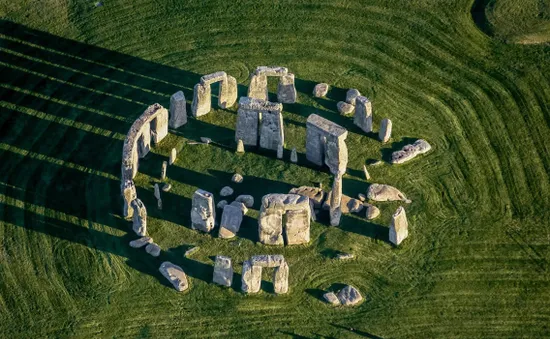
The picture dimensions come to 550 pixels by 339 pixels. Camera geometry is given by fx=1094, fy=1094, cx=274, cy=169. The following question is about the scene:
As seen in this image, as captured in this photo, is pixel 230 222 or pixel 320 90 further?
pixel 320 90

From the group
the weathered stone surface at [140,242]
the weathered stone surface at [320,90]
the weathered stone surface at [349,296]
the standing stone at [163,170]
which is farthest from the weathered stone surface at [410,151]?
the weathered stone surface at [140,242]

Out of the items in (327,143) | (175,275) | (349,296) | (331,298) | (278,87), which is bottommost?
(331,298)

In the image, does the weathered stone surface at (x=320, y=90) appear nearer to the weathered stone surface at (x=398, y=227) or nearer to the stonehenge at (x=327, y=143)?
the stonehenge at (x=327, y=143)

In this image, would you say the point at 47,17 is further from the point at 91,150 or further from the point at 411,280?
the point at 411,280

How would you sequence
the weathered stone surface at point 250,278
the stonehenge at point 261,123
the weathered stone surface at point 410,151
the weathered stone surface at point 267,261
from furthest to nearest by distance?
the weathered stone surface at point 410,151, the stonehenge at point 261,123, the weathered stone surface at point 250,278, the weathered stone surface at point 267,261

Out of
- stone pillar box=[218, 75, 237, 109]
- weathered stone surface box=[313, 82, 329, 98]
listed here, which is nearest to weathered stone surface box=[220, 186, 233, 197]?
stone pillar box=[218, 75, 237, 109]

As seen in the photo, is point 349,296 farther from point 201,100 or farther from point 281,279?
point 201,100

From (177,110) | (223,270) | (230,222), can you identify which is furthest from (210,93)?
(223,270)
